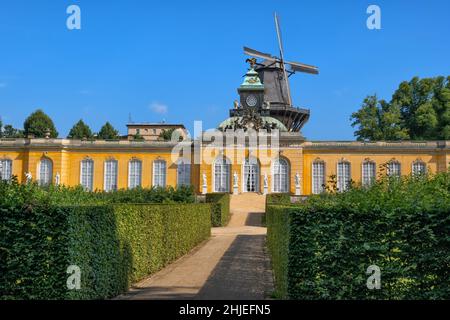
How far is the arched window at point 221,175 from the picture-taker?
5066 centimetres

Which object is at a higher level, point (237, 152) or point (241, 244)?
point (237, 152)

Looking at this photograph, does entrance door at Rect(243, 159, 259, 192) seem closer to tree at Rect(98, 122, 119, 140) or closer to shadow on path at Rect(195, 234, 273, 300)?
shadow on path at Rect(195, 234, 273, 300)

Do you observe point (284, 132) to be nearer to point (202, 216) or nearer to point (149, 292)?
point (202, 216)

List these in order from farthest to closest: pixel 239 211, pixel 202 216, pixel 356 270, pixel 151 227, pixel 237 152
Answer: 1. pixel 237 152
2. pixel 239 211
3. pixel 202 216
4. pixel 151 227
5. pixel 356 270

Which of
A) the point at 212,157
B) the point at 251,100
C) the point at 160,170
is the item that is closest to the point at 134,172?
the point at 160,170

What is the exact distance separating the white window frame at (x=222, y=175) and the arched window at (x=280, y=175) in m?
4.32

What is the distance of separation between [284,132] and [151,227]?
3761cm

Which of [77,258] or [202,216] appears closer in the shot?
[77,258]

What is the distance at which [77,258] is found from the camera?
8938mm

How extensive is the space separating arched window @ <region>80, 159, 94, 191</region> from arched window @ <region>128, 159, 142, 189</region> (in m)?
3.79

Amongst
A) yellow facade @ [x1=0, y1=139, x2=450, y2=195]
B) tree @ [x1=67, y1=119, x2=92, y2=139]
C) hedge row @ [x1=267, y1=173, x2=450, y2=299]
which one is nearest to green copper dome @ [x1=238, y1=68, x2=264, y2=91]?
yellow facade @ [x1=0, y1=139, x2=450, y2=195]

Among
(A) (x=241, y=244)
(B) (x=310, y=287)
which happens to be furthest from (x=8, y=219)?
(A) (x=241, y=244)

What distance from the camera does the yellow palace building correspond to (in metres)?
50.2

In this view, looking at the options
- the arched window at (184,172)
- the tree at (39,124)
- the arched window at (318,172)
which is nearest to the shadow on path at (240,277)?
the arched window at (318,172)
